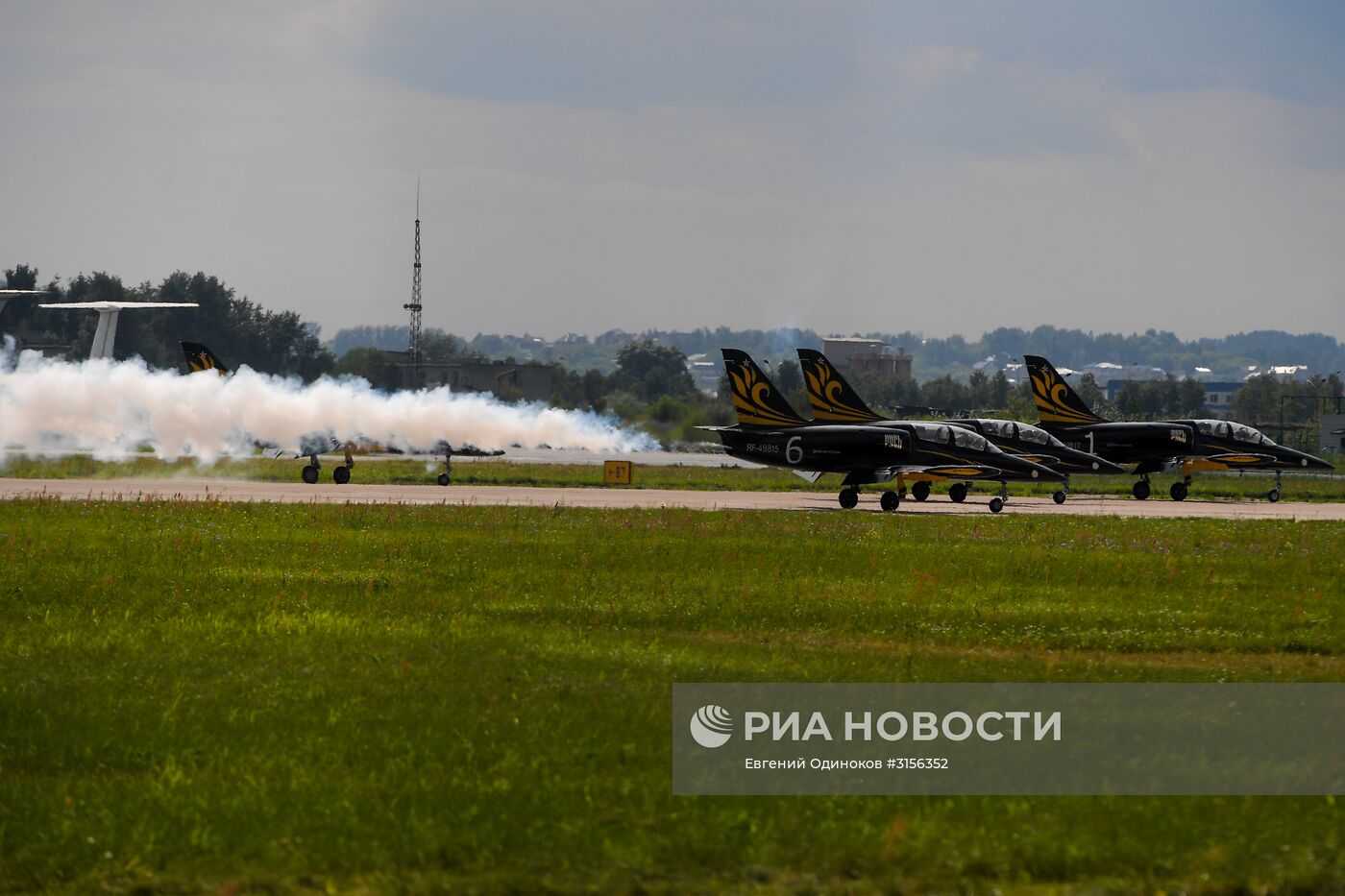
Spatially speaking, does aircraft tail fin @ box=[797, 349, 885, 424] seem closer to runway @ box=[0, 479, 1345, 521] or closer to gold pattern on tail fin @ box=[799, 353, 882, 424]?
gold pattern on tail fin @ box=[799, 353, 882, 424]

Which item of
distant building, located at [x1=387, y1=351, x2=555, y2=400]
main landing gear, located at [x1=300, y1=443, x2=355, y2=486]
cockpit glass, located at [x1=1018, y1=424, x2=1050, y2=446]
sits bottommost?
main landing gear, located at [x1=300, y1=443, x2=355, y2=486]

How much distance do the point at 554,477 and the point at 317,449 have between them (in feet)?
43.3

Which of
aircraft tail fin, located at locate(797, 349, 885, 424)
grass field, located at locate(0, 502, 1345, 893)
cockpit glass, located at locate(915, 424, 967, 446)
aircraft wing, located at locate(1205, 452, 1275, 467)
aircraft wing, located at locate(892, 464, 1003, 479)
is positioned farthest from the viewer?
aircraft wing, located at locate(1205, 452, 1275, 467)

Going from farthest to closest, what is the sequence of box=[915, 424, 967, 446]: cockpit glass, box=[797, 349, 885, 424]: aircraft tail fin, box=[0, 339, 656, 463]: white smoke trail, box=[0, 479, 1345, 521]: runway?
box=[0, 339, 656, 463]: white smoke trail
box=[797, 349, 885, 424]: aircraft tail fin
box=[915, 424, 967, 446]: cockpit glass
box=[0, 479, 1345, 521]: runway

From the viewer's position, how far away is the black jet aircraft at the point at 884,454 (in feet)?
143

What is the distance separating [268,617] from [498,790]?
8.40m

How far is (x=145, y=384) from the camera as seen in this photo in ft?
172

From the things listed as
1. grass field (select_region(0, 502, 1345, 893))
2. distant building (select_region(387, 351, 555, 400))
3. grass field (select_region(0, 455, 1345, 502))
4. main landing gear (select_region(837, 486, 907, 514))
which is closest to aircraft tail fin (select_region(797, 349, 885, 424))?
grass field (select_region(0, 455, 1345, 502))

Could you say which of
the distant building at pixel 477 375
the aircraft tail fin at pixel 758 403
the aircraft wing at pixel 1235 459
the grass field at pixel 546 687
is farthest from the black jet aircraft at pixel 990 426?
the distant building at pixel 477 375

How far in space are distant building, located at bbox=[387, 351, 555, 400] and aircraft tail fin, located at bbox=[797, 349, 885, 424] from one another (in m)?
63.6

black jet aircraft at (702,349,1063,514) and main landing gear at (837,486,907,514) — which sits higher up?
black jet aircraft at (702,349,1063,514)

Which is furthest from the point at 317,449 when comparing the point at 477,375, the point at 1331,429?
the point at 1331,429

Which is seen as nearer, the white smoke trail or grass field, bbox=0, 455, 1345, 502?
the white smoke trail

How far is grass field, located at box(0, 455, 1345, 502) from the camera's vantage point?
5706 cm
